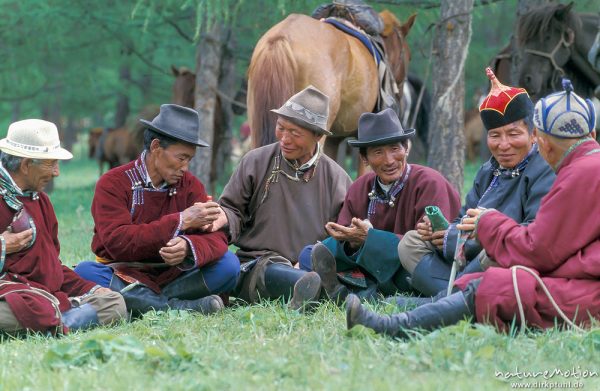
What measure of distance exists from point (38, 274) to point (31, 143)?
72 centimetres

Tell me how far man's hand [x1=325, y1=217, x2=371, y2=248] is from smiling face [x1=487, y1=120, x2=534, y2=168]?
1013mm

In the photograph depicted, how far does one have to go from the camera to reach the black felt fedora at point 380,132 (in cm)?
618

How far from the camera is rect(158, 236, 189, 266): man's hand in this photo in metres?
5.99

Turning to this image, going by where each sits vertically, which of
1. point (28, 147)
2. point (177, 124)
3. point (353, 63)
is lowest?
point (28, 147)

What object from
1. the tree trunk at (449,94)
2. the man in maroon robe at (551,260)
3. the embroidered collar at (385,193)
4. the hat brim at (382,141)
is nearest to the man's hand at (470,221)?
the man in maroon robe at (551,260)

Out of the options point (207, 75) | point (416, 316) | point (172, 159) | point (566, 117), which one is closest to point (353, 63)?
point (207, 75)

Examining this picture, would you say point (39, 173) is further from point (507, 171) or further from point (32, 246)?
point (507, 171)

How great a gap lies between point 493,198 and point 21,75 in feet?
50.3

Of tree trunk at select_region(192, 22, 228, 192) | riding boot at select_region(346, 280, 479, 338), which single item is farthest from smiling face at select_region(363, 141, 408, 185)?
tree trunk at select_region(192, 22, 228, 192)

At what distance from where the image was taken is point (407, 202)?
6.35 meters

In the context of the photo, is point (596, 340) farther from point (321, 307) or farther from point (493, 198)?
point (321, 307)

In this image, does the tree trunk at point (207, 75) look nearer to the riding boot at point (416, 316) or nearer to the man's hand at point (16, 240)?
the man's hand at point (16, 240)

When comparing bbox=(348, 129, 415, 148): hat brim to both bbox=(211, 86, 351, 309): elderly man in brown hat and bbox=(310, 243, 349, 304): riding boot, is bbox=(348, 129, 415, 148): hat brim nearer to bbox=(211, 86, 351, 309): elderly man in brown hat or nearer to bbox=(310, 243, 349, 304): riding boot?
bbox=(211, 86, 351, 309): elderly man in brown hat

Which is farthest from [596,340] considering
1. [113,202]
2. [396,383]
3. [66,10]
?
[66,10]
